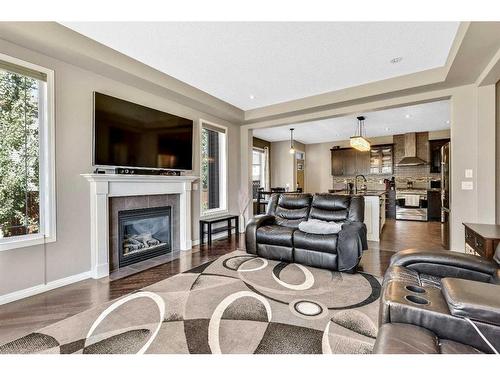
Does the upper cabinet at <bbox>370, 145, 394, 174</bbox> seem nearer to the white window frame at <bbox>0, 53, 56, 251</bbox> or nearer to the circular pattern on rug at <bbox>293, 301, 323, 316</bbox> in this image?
the circular pattern on rug at <bbox>293, 301, 323, 316</bbox>

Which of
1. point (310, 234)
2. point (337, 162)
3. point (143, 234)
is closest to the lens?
point (310, 234)

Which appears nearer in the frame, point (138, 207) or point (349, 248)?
point (349, 248)

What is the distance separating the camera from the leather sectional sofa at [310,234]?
10.1ft

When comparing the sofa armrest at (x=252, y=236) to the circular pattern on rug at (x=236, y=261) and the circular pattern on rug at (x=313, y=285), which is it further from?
the circular pattern on rug at (x=313, y=285)

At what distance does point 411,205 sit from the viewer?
750cm

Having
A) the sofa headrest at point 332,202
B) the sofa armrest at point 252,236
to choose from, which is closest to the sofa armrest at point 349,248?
the sofa headrest at point 332,202

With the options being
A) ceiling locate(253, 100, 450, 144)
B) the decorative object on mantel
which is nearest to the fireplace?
the decorative object on mantel

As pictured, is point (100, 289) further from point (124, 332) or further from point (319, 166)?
point (319, 166)

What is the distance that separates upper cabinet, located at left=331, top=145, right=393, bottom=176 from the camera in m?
8.38

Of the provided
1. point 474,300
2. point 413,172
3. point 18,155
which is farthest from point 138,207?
point 413,172

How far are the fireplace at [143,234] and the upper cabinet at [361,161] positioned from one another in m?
6.98

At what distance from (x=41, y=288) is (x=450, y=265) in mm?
3865

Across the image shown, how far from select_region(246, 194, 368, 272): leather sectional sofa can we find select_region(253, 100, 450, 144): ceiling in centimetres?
271
